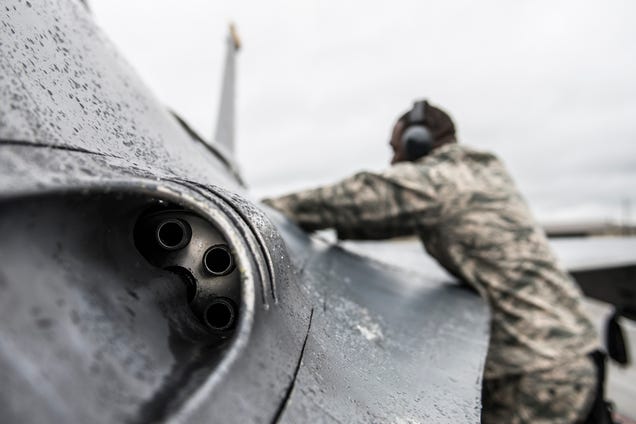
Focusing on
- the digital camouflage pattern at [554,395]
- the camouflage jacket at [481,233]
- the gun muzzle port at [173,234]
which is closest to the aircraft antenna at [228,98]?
the camouflage jacket at [481,233]

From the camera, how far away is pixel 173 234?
1.58 ft

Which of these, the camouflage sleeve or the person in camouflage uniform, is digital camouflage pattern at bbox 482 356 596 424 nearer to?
the person in camouflage uniform

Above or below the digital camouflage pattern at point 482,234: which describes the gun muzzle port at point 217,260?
above

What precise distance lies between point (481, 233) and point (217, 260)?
1517mm

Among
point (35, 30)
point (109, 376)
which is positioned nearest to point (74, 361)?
point (109, 376)

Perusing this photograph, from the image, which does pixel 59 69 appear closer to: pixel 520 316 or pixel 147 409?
pixel 147 409

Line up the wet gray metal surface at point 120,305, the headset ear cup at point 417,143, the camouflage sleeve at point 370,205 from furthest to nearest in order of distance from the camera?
the headset ear cup at point 417,143, the camouflage sleeve at point 370,205, the wet gray metal surface at point 120,305

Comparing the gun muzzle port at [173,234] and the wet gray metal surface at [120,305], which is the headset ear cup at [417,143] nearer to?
the wet gray metal surface at [120,305]

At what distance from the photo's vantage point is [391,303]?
1.12m

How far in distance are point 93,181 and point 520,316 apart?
1830 mm

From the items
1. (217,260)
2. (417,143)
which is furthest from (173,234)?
(417,143)

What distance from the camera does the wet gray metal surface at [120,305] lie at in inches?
11.0

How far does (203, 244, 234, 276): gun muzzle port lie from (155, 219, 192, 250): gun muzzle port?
0.03 metres

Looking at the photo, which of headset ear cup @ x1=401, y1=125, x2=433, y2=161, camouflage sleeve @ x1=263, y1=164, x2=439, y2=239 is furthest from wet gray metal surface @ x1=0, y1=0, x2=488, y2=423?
headset ear cup @ x1=401, y1=125, x2=433, y2=161
